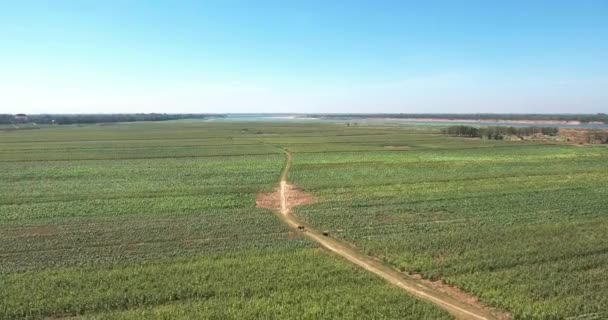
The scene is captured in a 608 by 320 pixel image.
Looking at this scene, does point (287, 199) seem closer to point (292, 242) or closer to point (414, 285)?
point (292, 242)

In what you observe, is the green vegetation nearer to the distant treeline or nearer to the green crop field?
the green crop field

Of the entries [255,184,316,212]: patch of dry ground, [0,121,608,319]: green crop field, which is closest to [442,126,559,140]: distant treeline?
[0,121,608,319]: green crop field

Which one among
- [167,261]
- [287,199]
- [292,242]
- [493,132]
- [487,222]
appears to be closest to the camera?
[167,261]

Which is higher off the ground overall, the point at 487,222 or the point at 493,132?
the point at 493,132

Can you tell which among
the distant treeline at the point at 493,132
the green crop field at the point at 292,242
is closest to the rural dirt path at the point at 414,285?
the green crop field at the point at 292,242

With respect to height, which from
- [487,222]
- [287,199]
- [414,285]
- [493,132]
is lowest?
[414,285]

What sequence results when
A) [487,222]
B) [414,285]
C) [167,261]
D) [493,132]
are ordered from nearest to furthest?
[414,285], [167,261], [487,222], [493,132]

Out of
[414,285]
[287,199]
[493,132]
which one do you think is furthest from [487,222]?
[493,132]

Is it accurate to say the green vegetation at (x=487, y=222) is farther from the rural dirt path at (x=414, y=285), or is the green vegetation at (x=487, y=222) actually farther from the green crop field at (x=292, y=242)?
the rural dirt path at (x=414, y=285)
